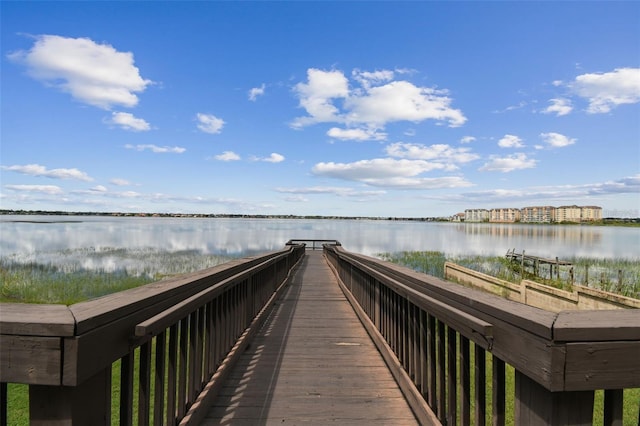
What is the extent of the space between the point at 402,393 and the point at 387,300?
3.91 ft

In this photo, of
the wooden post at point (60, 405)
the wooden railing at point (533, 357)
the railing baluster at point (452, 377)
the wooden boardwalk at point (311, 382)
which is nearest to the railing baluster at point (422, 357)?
the wooden railing at point (533, 357)

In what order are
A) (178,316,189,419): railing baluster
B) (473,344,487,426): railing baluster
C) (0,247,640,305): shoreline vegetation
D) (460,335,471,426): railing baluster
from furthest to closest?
(0,247,640,305): shoreline vegetation < (178,316,189,419): railing baluster < (460,335,471,426): railing baluster < (473,344,487,426): railing baluster

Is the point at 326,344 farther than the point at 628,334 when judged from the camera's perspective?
Yes

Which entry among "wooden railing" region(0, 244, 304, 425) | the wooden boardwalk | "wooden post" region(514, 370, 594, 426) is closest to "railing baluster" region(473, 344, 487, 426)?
"wooden post" region(514, 370, 594, 426)

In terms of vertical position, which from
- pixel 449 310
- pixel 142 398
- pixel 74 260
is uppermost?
pixel 449 310

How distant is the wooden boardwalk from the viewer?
2.95 m

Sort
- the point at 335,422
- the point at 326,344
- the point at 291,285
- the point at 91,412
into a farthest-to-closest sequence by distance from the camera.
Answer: the point at 291,285, the point at 326,344, the point at 335,422, the point at 91,412

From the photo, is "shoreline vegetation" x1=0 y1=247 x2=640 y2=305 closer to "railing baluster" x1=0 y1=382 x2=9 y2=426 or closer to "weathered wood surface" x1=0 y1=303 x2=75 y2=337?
"railing baluster" x1=0 y1=382 x2=9 y2=426

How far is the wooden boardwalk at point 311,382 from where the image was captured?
295cm

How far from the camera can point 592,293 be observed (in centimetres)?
1137

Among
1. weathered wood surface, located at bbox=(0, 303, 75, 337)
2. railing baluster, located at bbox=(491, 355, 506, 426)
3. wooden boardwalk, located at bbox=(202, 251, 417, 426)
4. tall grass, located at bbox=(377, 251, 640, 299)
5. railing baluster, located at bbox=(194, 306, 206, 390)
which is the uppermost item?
weathered wood surface, located at bbox=(0, 303, 75, 337)

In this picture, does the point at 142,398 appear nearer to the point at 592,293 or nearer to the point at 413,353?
the point at 413,353

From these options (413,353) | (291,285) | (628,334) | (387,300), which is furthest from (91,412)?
(291,285)

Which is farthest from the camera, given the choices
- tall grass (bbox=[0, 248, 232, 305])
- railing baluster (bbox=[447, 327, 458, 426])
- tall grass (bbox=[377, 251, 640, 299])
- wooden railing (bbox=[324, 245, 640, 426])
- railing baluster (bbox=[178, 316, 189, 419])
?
tall grass (bbox=[377, 251, 640, 299])
